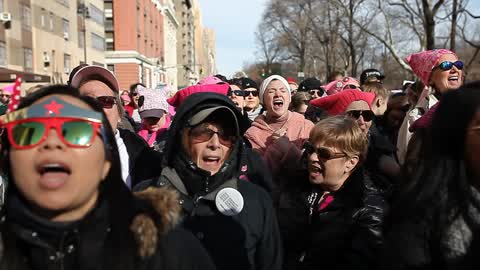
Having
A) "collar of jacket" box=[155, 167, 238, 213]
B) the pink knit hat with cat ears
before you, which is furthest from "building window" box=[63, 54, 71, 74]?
"collar of jacket" box=[155, 167, 238, 213]

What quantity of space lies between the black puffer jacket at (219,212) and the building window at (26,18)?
37932 mm

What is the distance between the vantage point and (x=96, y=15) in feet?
186

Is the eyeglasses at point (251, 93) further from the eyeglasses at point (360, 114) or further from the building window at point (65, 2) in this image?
the building window at point (65, 2)

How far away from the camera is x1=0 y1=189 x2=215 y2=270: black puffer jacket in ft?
5.63

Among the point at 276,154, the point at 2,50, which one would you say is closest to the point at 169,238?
the point at 276,154

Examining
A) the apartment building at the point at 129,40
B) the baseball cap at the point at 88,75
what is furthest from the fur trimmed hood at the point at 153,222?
the apartment building at the point at 129,40

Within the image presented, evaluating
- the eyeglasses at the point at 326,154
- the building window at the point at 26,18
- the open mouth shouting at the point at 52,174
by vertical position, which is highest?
the building window at the point at 26,18

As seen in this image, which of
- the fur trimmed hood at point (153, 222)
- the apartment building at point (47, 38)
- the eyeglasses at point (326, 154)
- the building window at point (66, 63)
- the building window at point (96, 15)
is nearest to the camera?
the fur trimmed hood at point (153, 222)

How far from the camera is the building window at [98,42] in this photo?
55.7 meters

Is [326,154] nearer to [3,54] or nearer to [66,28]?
[3,54]

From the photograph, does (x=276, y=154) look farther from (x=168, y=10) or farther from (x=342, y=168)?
(x=168, y=10)

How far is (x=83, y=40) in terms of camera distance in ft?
171

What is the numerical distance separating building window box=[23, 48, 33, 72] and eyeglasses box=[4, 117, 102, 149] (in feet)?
126

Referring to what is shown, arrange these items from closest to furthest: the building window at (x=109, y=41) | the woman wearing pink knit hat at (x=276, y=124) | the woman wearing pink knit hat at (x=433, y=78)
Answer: the woman wearing pink knit hat at (x=433, y=78), the woman wearing pink knit hat at (x=276, y=124), the building window at (x=109, y=41)
